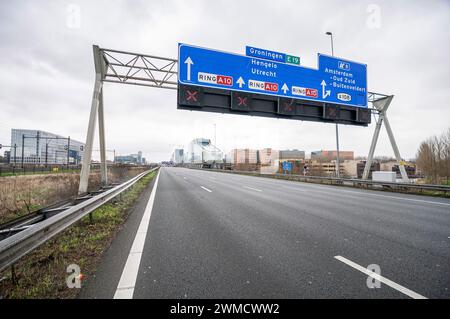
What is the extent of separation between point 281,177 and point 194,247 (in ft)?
71.5

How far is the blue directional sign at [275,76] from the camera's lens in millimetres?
10367

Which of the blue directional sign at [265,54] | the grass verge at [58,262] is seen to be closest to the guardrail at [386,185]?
the blue directional sign at [265,54]

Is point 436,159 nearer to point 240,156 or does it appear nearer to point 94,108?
point 94,108

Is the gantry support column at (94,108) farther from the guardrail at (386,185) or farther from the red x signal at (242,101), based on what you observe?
the guardrail at (386,185)

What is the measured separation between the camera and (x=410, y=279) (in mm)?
2494

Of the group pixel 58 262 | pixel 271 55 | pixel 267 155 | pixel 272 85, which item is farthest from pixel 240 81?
pixel 267 155

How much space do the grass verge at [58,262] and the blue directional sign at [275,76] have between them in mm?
8294

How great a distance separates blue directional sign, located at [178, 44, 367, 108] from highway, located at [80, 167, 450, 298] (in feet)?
26.7

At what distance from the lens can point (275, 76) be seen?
38.1 feet

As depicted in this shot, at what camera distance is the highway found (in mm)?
2301

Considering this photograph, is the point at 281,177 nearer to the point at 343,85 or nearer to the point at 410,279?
the point at 343,85

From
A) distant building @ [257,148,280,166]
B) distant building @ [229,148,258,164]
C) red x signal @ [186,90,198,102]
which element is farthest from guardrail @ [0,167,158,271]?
distant building @ [257,148,280,166]
